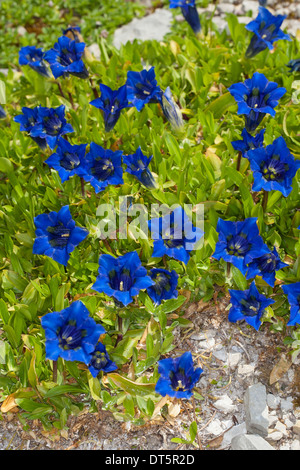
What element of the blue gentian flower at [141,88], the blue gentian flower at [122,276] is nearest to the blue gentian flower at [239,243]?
the blue gentian flower at [122,276]

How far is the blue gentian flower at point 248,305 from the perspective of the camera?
275 centimetres

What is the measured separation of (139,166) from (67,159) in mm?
435

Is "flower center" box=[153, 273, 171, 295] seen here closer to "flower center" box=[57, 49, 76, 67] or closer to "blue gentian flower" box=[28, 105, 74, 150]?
"blue gentian flower" box=[28, 105, 74, 150]

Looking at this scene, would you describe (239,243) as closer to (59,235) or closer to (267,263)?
(267,263)

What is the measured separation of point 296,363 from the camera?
9.75 ft

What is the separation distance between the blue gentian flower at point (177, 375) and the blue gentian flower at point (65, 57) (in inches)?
80.9

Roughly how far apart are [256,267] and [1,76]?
284cm

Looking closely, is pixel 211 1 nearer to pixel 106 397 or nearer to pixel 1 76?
pixel 1 76

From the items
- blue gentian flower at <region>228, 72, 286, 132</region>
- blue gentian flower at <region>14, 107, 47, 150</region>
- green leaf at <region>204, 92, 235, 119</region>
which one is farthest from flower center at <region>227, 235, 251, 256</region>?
blue gentian flower at <region>14, 107, 47, 150</region>

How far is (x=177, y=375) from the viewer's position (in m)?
2.67

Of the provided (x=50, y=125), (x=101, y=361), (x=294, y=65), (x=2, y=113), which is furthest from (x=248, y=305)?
(x=2, y=113)

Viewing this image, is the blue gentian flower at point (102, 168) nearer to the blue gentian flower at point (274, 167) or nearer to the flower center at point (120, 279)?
the flower center at point (120, 279)

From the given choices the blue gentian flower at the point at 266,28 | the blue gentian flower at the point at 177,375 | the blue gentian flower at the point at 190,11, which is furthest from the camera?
the blue gentian flower at the point at 190,11
